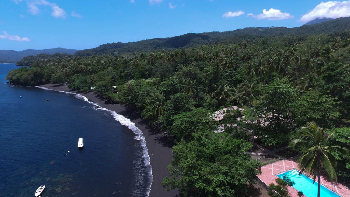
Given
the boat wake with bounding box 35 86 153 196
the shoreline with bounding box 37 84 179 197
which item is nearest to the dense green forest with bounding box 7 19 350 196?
the shoreline with bounding box 37 84 179 197

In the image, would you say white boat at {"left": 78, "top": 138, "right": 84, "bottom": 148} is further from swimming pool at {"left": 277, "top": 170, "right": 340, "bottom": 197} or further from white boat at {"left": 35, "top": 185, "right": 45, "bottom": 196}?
swimming pool at {"left": 277, "top": 170, "right": 340, "bottom": 197}

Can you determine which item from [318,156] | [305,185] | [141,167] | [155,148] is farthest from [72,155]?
[318,156]

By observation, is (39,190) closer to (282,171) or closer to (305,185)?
(282,171)

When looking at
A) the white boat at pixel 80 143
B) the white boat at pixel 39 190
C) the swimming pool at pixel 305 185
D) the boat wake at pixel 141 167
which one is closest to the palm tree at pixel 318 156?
the swimming pool at pixel 305 185

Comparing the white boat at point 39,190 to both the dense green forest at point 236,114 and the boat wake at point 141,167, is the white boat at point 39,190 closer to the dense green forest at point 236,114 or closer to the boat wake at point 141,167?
the boat wake at point 141,167

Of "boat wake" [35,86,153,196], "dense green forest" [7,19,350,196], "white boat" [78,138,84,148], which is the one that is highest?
"dense green forest" [7,19,350,196]
